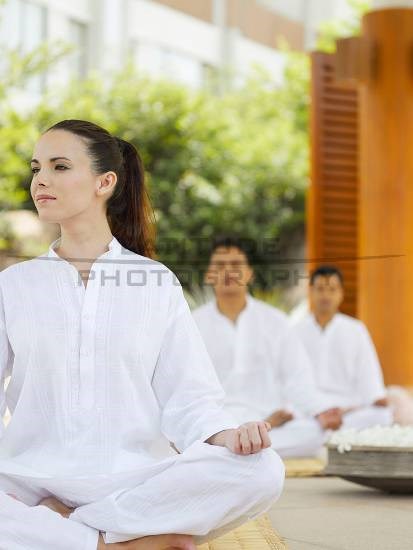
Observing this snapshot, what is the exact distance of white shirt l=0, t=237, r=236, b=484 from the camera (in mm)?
2516

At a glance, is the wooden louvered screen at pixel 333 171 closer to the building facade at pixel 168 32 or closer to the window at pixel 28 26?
the building facade at pixel 168 32

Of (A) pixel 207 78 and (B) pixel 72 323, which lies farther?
(A) pixel 207 78

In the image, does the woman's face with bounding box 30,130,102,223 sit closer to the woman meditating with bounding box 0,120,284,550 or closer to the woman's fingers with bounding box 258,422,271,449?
the woman meditating with bounding box 0,120,284,550

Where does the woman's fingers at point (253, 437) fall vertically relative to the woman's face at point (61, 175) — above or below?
below

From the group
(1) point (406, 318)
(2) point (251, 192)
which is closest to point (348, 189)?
(1) point (406, 318)

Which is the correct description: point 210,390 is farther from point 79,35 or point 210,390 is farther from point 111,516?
point 79,35

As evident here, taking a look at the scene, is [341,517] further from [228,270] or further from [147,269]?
[228,270]

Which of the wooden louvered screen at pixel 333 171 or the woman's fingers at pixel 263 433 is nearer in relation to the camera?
the woman's fingers at pixel 263 433

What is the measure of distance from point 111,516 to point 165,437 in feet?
0.86

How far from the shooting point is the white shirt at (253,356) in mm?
5098

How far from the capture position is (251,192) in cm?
1408

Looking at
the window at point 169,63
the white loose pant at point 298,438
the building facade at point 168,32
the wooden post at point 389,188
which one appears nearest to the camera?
the white loose pant at point 298,438

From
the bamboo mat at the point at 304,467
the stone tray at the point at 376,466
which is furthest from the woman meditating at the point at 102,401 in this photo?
the bamboo mat at the point at 304,467

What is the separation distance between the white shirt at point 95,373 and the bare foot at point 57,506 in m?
0.08
